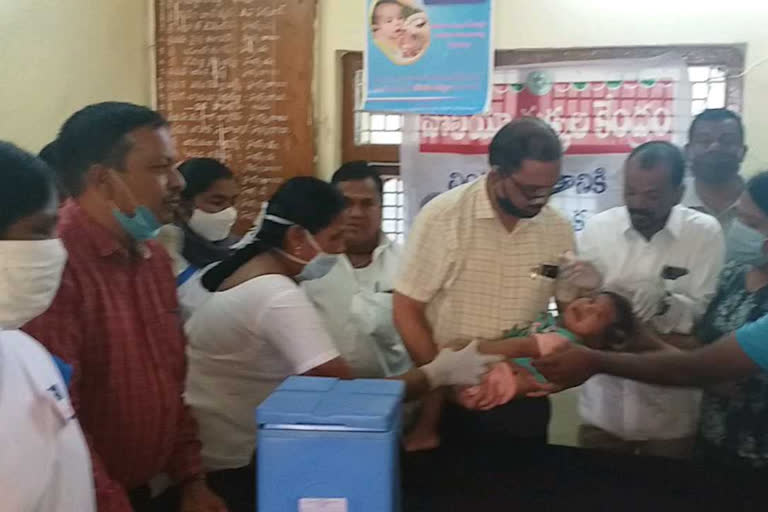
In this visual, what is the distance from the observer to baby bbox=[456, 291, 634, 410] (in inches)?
75.6

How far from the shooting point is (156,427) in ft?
4.82

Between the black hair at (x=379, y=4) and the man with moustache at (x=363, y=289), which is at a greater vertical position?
the black hair at (x=379, y=4)

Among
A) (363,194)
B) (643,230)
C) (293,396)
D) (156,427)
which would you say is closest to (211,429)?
(156,427)

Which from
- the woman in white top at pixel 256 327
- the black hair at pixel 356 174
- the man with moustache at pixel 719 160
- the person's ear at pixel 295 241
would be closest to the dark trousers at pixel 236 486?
Result: the woman in white top at pixel 256 327

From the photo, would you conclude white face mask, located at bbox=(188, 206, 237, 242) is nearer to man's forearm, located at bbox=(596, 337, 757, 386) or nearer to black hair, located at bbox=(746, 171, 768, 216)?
man's forearm, located at bbox=(596, 337, 757, 386)

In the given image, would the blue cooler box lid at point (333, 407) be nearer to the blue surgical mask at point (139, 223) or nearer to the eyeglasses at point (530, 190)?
the blue surgical mask at point (139, 223)

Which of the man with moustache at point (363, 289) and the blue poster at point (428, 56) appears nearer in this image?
the man with moustache at point (363, 289)

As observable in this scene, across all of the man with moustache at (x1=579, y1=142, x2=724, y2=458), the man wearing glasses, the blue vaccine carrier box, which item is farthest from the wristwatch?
the blue vaccine carrier box

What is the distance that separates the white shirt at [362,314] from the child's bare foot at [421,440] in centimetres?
44

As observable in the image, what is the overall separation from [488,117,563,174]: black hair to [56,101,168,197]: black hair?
3.14 feet

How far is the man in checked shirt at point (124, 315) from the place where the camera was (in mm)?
1392

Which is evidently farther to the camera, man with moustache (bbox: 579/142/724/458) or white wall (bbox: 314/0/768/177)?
white wall (bbox: 314/0/768/177)

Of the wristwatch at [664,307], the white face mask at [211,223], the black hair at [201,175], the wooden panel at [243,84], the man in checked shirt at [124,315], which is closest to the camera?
the man in checked shirt at [124,315]

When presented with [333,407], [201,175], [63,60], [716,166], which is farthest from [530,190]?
[63,60]
